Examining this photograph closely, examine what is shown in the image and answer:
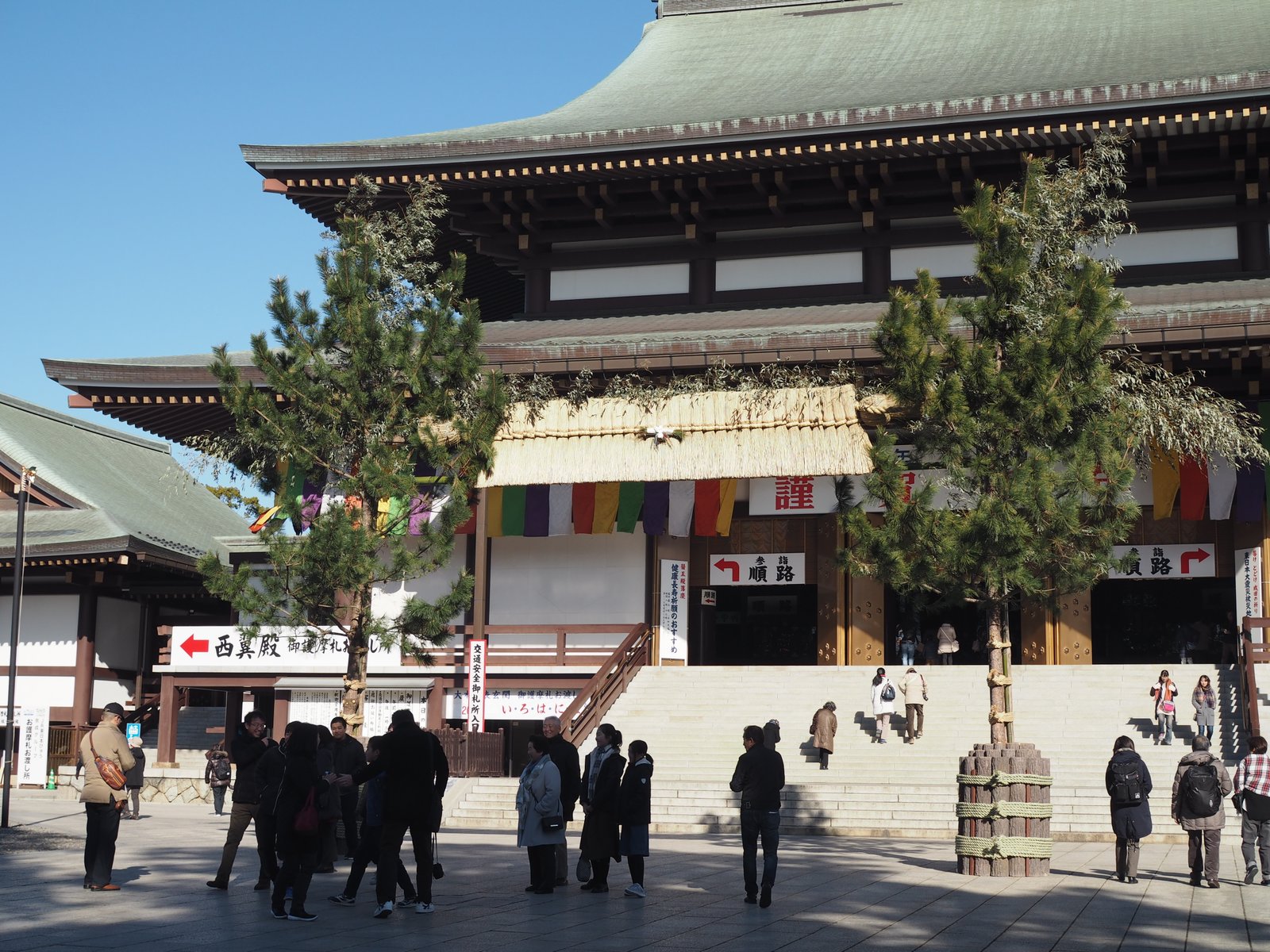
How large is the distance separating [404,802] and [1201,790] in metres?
7.70

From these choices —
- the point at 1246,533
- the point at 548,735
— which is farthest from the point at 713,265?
the point at 548,735

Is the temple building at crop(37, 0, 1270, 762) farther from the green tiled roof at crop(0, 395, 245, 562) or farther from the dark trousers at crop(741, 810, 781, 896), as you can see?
the dark trousers at crop(741, 810, 781, 896)

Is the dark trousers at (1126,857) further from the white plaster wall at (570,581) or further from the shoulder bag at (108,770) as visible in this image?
the white plaster wall at (570,581)

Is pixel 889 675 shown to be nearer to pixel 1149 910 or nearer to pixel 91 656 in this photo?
pixel 1149 910

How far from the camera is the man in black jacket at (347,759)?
555 inches

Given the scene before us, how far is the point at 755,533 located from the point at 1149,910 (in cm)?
1729

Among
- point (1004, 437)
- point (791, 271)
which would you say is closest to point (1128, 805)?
point (1004, 437)

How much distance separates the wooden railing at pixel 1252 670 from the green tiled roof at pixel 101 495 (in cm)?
1851

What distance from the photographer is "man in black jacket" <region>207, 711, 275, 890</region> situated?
12898 millimetres

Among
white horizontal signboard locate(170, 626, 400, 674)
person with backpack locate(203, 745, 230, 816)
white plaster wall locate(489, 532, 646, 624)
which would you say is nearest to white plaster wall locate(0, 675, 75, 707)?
white horizontal signboard locate(170, 626, 400, 674)

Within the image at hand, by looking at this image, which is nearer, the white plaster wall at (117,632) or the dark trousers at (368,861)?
the dark trousers at (368,861)

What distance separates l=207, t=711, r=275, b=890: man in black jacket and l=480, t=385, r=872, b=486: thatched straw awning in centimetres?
932

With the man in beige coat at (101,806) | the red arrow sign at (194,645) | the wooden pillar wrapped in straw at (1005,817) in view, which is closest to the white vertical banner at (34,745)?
the red arrow sign at (194,645)

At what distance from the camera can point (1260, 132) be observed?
74.1 feet
